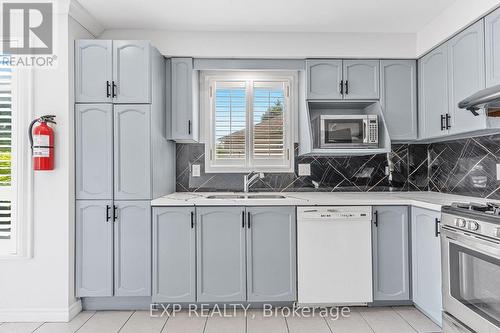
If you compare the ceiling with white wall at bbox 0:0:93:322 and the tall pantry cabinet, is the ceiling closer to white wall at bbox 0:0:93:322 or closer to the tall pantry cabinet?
the tall pantry cabinet

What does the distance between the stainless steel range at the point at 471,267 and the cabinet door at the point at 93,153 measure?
2518mm

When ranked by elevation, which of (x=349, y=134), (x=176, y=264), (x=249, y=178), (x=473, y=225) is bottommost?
→ (x=176, y=264)

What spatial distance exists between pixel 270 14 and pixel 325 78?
802mm

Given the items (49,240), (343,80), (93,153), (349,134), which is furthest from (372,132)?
(49,240)

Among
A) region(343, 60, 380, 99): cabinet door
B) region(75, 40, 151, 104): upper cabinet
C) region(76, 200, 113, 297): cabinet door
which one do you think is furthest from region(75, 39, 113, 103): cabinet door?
region(343, 60, 380, 99): cabinet door

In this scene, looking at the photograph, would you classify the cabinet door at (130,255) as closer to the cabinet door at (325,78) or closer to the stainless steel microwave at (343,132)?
the stainless steel microwave at (343,132)

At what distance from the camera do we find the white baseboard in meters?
2.50

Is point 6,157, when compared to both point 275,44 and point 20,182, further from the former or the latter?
point 275,44

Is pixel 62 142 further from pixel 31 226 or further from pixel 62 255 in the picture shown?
pixel 62 255

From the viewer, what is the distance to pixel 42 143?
95.1 inches

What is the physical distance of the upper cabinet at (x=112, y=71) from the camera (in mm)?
2623

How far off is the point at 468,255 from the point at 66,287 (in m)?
2.86

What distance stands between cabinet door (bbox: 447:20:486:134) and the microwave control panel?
0.61 meters

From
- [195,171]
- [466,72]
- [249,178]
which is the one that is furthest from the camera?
[195,171]
